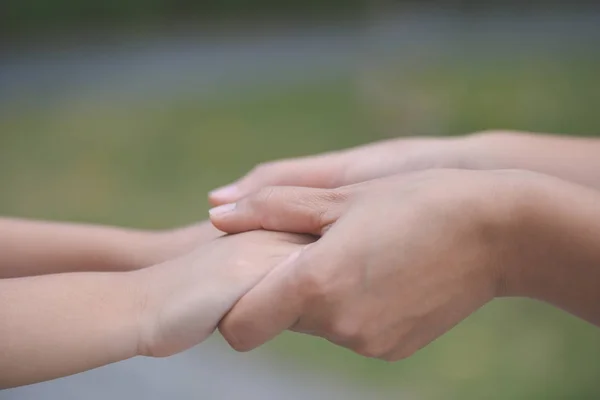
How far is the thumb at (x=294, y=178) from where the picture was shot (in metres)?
0.72

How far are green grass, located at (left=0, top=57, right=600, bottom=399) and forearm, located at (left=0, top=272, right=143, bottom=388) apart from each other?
510 millimetres

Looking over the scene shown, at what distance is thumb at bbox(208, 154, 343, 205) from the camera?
0.72m

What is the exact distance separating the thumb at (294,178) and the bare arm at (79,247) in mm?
42

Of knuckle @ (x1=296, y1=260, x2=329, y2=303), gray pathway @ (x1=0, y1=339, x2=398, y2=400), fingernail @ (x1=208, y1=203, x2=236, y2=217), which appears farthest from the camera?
gray pathway @ (x1=0, y1=339, x2=398, y2=400)

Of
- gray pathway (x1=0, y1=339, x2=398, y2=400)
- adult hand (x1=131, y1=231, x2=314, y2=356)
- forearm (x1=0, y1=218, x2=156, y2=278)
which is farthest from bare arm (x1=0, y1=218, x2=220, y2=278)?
gray pathway (x1=0, y1=339, x2=398, y2=400)

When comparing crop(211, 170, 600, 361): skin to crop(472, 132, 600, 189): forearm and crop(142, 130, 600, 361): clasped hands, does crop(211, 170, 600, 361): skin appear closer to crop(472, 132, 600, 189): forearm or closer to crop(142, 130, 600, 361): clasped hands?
crop(142, 130, 600, 361): clasped hands

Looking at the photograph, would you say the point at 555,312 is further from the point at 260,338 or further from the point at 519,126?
the point at 260,338

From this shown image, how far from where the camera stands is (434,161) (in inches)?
28.2

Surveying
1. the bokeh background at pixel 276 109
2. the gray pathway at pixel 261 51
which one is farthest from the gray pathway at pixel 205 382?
the gray pathway at pixel 261 51

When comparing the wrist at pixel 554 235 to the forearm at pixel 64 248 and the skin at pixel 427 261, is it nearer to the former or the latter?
the skin at pixel 427 261

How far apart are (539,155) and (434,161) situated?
0.11 m

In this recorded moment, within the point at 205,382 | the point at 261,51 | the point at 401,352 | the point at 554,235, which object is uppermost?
the point at 261,51

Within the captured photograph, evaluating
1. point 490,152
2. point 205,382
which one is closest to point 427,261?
point 490,152

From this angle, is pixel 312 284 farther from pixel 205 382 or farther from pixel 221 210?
pixel 205 382
